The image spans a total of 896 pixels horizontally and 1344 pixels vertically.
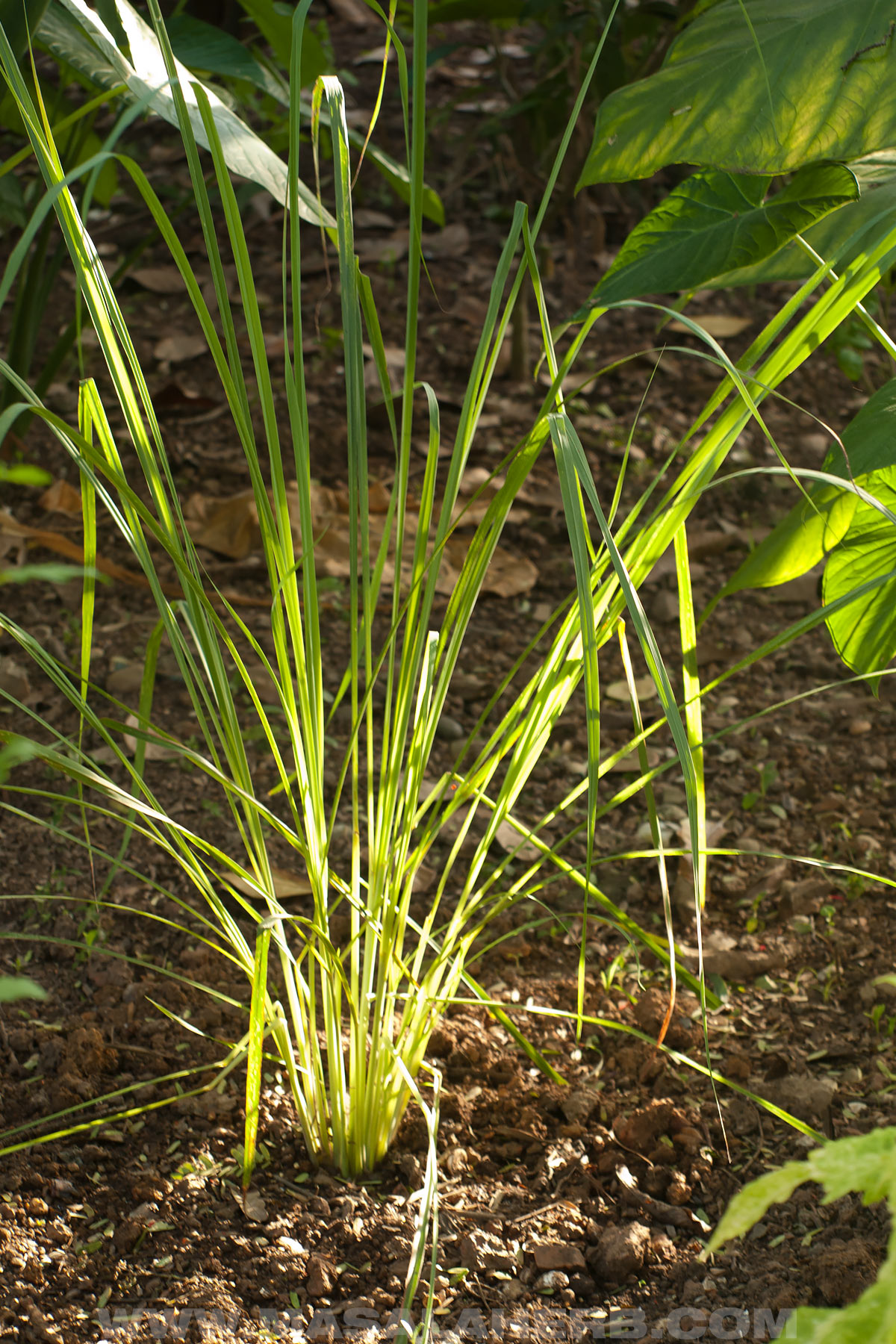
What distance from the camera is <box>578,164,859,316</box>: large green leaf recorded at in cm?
72

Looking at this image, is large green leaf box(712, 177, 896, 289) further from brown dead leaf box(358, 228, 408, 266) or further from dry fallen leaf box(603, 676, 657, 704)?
brown dead leaf box(358, 228, 408, 266)

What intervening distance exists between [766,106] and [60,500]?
1.22 metres

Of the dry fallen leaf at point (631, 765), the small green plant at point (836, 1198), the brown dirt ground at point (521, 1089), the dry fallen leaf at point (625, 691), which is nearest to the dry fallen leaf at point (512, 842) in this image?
the brown dirt ground at point (521, 1089)

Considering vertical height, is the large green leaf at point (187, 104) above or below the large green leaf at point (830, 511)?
above

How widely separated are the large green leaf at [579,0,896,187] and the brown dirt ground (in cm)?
51

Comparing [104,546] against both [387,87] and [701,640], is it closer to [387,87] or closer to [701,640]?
[701,640]

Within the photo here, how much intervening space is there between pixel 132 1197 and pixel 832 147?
0.93m

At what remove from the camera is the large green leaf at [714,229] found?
72 cm

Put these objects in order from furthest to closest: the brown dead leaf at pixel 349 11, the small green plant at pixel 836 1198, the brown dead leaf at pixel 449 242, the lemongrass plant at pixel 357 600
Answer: the brown dead leaf at pixel 349 11
the brown dead leaf at pixel 449 242
the lemongrass plant at pixel 357 600
the small green plant at pixel 836 1198

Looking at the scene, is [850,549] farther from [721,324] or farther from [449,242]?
[449,242]

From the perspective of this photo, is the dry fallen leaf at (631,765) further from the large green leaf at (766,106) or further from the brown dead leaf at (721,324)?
the brown dead leaf at (721,324)

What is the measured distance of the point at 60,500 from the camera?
1.66 metres

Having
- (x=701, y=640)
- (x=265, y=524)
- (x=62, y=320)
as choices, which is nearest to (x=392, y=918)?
(x=265, y=524)

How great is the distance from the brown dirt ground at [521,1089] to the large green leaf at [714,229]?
391 millimetres
